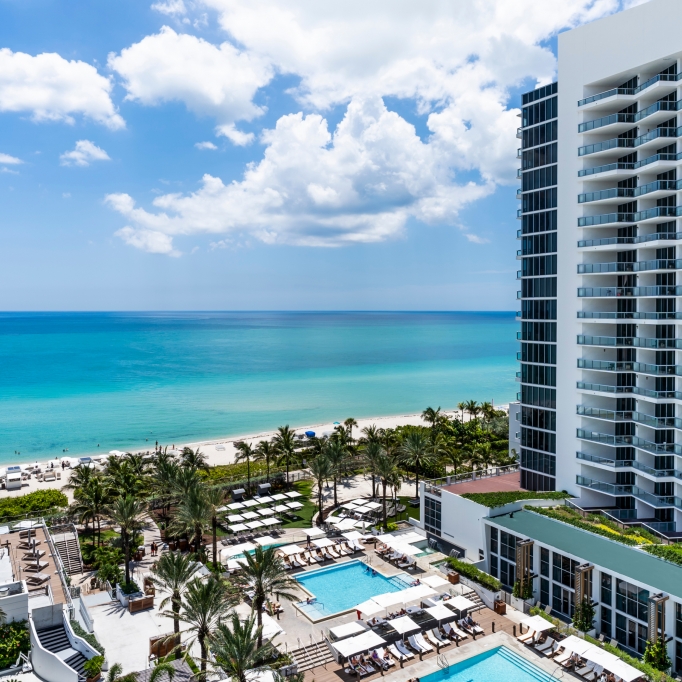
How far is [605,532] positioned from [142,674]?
76.7 ft

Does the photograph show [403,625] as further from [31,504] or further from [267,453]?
[31,504]

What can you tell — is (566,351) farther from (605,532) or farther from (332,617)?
(332,617)

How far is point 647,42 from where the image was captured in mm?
34094

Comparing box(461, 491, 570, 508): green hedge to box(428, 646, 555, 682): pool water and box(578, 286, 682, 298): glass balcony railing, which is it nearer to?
box(428, 646, 555, 682): pool water

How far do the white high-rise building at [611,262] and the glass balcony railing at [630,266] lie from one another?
75 millimetres

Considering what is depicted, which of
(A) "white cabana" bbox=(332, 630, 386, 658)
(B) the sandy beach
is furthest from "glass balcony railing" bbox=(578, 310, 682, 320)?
(B) the sandy beach

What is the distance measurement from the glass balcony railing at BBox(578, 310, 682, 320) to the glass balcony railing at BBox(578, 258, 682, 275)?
2669 millimetres

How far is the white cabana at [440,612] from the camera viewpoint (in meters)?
26.6

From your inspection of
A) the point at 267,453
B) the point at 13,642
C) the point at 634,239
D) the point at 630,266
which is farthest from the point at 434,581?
the point at 634,239

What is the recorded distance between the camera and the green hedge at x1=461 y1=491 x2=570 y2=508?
33531 millimetres

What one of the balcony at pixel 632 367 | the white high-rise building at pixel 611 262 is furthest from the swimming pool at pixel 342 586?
the balcony at pixel 632 367

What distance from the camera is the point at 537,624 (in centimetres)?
2570

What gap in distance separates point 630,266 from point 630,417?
32.0ft

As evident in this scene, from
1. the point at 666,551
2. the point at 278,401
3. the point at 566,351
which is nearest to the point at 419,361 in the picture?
the point at 278,401
